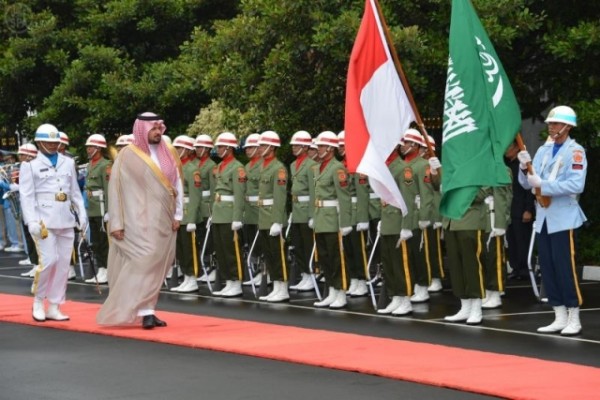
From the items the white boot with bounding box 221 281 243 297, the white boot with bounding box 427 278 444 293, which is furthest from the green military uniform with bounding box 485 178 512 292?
the white boot with bounding box 221 281 243 297

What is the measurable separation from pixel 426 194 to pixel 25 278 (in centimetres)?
813

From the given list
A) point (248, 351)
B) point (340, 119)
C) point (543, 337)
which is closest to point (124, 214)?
point (248, 351)

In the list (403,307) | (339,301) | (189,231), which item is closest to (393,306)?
(403,307)

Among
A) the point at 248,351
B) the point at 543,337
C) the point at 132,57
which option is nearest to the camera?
the point at 248,351

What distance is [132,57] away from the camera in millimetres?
30859

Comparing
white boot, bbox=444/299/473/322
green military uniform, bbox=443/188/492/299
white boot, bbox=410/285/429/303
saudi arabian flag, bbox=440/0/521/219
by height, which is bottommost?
white boot, bbox=410/285/429/303

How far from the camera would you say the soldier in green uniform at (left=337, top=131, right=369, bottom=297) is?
18156 millimetres

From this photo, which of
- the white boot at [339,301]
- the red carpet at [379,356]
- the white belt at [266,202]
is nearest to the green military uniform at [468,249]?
the red carpet at [379,356]

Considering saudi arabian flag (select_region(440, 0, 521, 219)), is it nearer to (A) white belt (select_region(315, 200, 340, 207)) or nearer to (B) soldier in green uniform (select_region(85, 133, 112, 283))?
(A) white belt (select_region(315, 200, 340, 207))

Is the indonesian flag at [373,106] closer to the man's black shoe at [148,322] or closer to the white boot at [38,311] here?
the man's black shoe at [148,322]

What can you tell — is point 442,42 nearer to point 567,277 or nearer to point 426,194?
point 426,194

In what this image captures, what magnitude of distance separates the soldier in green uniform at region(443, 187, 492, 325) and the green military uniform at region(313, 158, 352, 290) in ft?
7.19

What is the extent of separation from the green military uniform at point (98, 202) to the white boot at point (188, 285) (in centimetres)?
232

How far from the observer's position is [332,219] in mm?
17719
